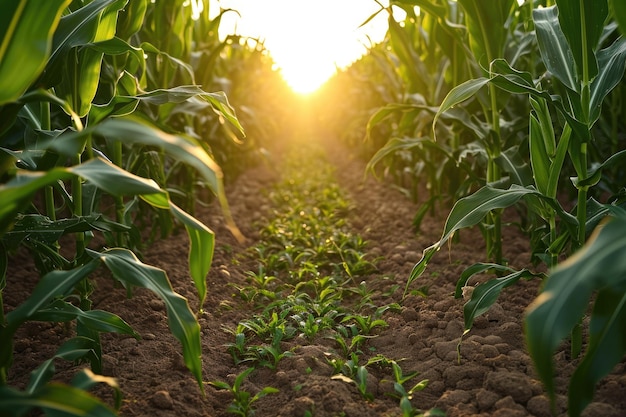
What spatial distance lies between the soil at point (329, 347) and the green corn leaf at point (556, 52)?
0.67 m

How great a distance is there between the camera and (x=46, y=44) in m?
1.10

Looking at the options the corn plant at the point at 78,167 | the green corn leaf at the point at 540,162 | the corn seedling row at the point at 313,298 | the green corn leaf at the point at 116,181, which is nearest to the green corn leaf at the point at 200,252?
the corn plant at the point at 78,167

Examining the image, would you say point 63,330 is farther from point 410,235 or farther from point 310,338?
point 410,235

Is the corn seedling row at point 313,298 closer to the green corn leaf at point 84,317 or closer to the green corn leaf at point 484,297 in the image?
the green corn leaf at point 484,297

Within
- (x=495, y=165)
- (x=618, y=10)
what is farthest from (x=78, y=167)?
(x=495, y=165)

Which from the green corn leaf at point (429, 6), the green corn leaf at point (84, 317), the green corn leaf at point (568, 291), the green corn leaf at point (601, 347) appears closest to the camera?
the green corn leaf at point (568, 291)

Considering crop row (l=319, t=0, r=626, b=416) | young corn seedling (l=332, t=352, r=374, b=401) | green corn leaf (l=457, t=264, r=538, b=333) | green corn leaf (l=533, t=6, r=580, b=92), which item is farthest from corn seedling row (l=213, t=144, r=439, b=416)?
green corn leaf (l=533, t=6, r=580, b=92)

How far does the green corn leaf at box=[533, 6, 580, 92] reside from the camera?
Answer: 67.7 inches

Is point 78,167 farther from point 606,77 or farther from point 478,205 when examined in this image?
point 606,77

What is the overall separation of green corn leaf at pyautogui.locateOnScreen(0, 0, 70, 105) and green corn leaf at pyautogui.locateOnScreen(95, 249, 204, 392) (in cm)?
42

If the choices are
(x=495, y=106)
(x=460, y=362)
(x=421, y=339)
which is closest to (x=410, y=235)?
(x=495, y=106)

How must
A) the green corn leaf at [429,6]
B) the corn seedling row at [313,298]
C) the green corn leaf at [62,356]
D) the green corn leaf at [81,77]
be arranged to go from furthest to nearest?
the green corn leaf at [429,6] < the corn seedling row at [313,298] < the green corn leaf at [81,77] < the green corn leaf at [62,356]

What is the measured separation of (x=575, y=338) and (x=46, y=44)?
5.34 feet

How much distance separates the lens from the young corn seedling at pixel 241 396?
5.33 feet
